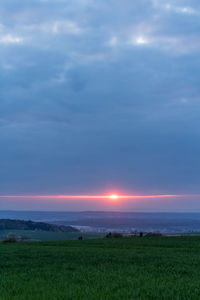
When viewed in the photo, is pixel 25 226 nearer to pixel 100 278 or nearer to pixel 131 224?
pixel 131 224

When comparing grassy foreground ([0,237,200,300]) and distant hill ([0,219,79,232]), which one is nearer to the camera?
grassy foreground ([0,237,200,300])

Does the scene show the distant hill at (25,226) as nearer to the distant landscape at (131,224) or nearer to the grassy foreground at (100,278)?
the distant landscape at (131,224)

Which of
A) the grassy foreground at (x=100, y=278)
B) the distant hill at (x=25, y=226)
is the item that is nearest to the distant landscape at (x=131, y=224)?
the distant hill at (x=25, y=226)

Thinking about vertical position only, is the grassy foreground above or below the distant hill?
above

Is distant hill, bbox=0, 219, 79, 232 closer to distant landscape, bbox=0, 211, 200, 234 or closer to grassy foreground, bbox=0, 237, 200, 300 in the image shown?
distant landscape, bbox=0, 211, 200, 234

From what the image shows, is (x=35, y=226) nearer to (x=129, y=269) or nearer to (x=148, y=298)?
(x=129, y=269)

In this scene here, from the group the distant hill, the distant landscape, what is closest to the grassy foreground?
the distant landscape

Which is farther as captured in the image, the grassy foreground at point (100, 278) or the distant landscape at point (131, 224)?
the distant landscape at point (131, 224)

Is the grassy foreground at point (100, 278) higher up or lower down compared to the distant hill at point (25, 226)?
higher up

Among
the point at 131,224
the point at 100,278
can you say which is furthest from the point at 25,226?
the point at 100,278

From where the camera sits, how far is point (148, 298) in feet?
23.2

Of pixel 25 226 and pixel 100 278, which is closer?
pixel 100 278

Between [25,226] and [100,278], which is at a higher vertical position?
[100,278]

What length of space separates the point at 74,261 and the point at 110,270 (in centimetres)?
275
